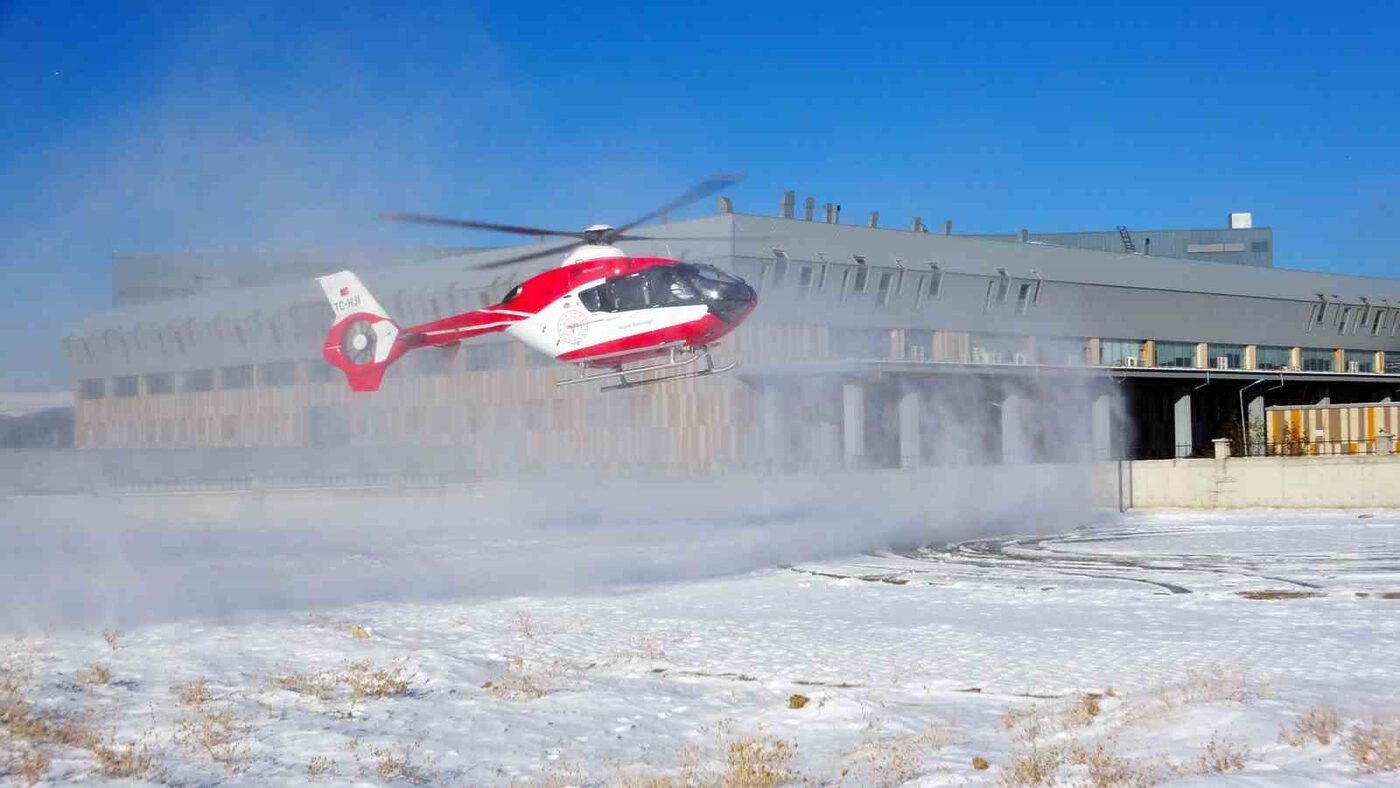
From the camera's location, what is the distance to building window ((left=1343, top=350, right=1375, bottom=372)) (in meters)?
86.1

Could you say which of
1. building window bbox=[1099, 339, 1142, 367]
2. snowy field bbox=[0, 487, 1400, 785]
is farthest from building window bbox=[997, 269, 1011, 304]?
snowy field bbox=[0, 487, 1400, 785]

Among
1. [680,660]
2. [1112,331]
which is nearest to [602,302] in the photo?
[680,660]

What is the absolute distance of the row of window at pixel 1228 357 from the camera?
71.4 m

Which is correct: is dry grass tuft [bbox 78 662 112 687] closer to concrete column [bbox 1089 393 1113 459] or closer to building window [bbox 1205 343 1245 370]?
concrete column [bbox 1089 393 1113 459]

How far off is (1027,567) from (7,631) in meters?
22.1

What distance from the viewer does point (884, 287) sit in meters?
60.5

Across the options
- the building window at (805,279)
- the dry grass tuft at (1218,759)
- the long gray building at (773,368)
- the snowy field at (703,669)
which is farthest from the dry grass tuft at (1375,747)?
the building window at (805,279)

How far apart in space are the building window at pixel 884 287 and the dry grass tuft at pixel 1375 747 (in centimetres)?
4827

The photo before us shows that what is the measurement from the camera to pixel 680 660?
1927 cm

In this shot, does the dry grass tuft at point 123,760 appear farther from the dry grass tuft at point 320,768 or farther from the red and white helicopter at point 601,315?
the red and white helicopter at point 601,315

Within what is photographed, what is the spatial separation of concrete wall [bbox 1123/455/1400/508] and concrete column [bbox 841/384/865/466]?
36.3ft

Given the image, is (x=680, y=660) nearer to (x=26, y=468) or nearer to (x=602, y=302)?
(x=602, y=302)

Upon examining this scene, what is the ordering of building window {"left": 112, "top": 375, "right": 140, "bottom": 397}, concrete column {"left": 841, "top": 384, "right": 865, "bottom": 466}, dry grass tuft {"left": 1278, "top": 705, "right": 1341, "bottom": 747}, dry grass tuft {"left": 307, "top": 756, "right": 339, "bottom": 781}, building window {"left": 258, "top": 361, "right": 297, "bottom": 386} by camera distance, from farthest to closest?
concrete column {"left": 841, "top": 384, "right": 865, "bottom": 466} → building window {"left": 258, "top": 361, "right": 297, "bottom": 386} → building window {"left": 112, "top": 375, "right": 140, "bottom": 397} → dry grass tuft {"left": 307, "top": 756, "right": 339, "bottom": 781} → dry grass tuft {"left": 1278, "top": 705, "right": 1341, "bottom": 747}

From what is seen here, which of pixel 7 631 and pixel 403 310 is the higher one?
pixel 403 310
